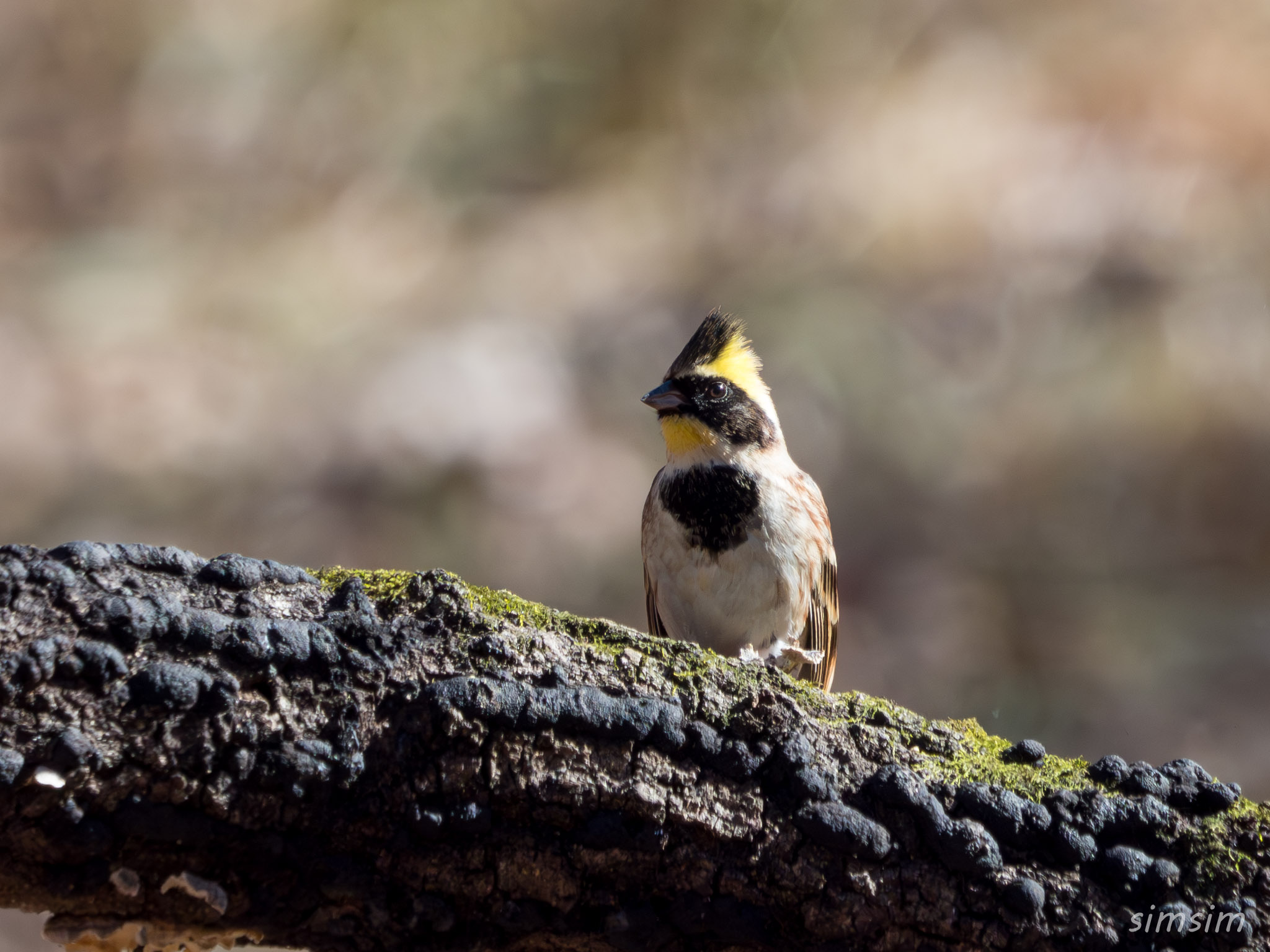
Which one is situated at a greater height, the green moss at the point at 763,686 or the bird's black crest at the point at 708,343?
the bird's black crest at the point at 708,343

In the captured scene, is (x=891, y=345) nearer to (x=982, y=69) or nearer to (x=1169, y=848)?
(x=982, y=69)

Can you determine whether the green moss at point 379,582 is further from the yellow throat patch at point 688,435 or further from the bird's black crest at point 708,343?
the bird's black crest at point 708,343

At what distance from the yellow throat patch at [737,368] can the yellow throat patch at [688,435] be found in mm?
175

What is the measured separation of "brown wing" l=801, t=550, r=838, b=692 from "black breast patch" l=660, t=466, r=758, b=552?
1.24ft

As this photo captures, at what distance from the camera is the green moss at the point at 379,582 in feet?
6.86

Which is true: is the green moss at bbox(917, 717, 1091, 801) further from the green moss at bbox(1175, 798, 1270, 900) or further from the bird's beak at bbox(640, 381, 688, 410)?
the bird's beak at bbox(640, 381, 688, 410)

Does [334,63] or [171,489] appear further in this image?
[334,63]

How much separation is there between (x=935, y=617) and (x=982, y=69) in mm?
3873

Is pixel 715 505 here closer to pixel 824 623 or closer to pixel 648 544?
pixel 648 544

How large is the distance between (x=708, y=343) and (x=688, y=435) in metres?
0.33

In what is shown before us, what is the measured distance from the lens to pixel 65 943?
186cm

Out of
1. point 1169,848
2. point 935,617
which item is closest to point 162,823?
point 1169,848

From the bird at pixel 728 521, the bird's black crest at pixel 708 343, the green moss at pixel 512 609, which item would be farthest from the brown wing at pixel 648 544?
the green moss at pixel 512 609

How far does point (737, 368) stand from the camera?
4.05 meters
